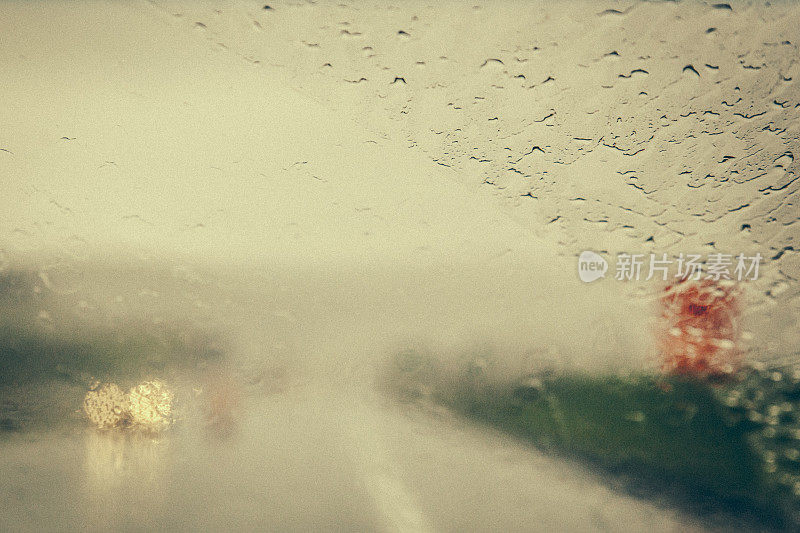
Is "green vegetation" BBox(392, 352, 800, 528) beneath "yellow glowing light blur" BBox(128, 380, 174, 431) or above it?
above

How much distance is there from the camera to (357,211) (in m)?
1.90

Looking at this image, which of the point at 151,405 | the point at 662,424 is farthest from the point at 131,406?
the point at 662,424

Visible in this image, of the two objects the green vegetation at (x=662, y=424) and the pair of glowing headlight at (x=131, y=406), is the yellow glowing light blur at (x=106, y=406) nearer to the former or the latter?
the pair of glowing headlight at (x=131, y=406)

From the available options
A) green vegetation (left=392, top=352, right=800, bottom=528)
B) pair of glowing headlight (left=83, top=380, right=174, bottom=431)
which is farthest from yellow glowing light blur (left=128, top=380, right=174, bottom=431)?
green vegetation (left=392, top=352, right=800, bottom=528)

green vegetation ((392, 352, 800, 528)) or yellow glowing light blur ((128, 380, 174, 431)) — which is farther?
yellow glowing light blur ((128, 380, 174, 431))

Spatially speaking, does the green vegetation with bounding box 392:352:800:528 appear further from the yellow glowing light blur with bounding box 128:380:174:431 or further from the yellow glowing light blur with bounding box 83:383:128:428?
the yellow glowing light blur with bounding box 83:383:128:428

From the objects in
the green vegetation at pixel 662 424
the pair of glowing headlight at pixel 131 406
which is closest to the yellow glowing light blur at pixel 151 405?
the pair of glowing headlight at pixel 131 406

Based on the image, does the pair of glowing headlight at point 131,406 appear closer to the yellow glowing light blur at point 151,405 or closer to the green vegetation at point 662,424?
the yellow glowing light blur at point 151,405

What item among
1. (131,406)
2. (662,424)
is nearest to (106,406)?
(131,406)

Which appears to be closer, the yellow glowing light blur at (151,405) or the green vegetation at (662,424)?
the green vegetation at (662,424)

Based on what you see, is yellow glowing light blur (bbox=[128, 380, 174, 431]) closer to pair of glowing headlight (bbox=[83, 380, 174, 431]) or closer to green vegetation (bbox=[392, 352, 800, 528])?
pair of glowing headlight (bbox=[83, 380, 174, 431])

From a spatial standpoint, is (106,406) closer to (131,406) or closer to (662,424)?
(131,406)

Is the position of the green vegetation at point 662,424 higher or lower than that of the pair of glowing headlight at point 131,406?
higher

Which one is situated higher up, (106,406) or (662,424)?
(662,424)
